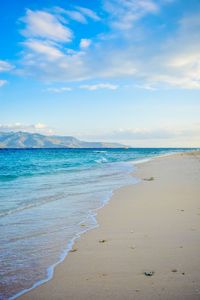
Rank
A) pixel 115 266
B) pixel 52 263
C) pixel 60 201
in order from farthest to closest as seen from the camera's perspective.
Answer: pixel 60 201
pixel 52 263
pixel 115 266

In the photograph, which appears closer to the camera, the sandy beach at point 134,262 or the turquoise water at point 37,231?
the sandy beach at point 134,262

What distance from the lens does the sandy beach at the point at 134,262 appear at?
4320mm

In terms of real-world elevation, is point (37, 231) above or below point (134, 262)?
below

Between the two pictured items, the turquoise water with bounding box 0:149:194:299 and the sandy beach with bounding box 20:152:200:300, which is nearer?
the sandy beach with bounding box 20:152:200:300

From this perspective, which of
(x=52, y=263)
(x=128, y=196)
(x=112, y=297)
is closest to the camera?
(x=112, y=297)

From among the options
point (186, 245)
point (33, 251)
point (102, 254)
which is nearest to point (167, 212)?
point (186, 245)

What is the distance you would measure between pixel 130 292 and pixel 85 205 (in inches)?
293

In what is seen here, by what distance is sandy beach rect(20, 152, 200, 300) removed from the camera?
4320 millimetres

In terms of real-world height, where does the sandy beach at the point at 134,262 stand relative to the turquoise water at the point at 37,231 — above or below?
above

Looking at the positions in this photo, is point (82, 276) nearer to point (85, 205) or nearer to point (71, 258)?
point (71, 258)

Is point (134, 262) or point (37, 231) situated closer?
point (134, 262)

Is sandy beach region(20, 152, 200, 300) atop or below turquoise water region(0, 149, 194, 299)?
atop

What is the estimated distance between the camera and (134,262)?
17.7 ft

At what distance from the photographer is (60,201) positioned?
498 inches
